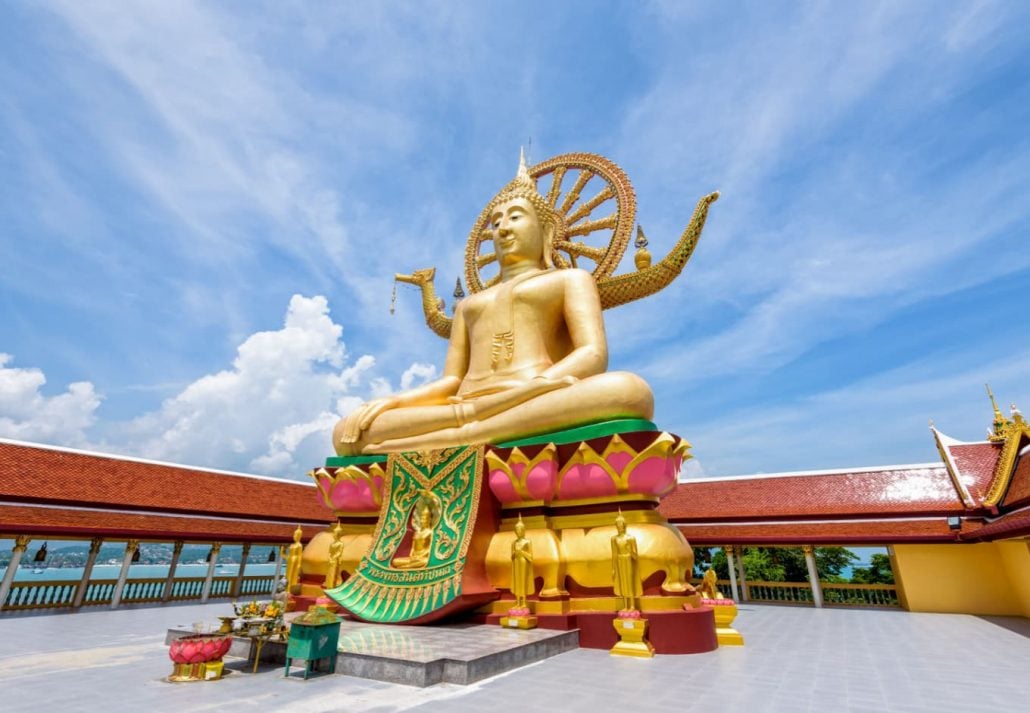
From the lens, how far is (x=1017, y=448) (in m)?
12.6

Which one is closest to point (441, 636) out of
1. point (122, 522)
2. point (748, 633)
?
point (748, 633)

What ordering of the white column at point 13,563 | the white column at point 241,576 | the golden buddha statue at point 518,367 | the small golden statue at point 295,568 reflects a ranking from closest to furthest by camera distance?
the golden buddha statue at point 518,367, the small golden statue at point 295,568, the white column at point 13,563, the white column at point 241,576

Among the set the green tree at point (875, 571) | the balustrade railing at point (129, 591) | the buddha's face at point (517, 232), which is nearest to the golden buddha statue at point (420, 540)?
the buddha's face at point (517, 232)

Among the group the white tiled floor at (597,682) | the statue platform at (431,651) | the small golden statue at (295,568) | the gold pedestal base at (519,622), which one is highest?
the small golden statue at (295,568)

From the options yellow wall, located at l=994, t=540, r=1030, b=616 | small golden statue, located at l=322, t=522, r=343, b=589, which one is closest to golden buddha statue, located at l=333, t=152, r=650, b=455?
small golden statue, located at l=322, t=522, r=343, b=589

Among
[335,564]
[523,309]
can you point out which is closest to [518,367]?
[523,309]

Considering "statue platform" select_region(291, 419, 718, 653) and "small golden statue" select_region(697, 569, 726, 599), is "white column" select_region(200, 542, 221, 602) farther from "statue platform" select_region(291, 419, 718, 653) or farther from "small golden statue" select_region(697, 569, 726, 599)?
"small golden statue" select_region(697, 569, 726, 599)

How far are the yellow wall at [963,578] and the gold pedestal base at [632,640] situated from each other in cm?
1002

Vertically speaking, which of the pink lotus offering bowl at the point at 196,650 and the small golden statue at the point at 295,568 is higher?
the small golden statue at the point at 295,568

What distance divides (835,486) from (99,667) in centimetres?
1564

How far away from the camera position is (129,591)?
11.9 meters

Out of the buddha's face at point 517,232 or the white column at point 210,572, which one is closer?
the buddha's face at point 517,232

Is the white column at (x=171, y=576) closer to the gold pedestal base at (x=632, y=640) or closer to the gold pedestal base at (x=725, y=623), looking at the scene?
the gold pedestal base at (x=632, y=640)

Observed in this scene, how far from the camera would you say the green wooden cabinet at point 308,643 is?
4.85 m
